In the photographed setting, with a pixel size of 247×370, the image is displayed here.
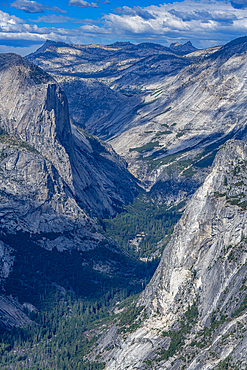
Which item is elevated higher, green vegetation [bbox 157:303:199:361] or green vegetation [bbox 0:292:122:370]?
green vegetation [bbox 157:303:199:361]

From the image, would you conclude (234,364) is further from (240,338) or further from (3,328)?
(3,328)

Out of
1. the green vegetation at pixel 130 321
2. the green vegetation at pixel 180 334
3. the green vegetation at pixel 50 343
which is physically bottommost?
the green vegetation at pixel 50 343

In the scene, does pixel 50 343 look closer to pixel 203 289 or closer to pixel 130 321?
pixel 130 321

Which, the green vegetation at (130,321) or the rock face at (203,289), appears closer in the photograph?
the rock face at (203,289)

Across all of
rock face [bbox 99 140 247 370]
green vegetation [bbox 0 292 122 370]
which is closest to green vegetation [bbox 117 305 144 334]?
rock face [bbox 99 140 247 370]

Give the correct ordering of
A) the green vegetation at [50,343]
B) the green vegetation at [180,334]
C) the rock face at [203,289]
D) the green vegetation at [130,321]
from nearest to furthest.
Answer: the rock face at [203,289] → the green vegetation at [180,334] → the green vegetation at [130,321] → the green vegetation at [50,343]

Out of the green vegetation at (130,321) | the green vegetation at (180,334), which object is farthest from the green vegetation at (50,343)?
the green vegetation at (180,334)

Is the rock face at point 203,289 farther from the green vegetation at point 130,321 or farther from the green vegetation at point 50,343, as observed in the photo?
the green vegetation at point 50,343

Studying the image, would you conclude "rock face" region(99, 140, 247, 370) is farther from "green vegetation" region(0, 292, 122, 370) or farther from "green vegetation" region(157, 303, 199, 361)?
"green vegetation" region(0, 292, 122, 370)
